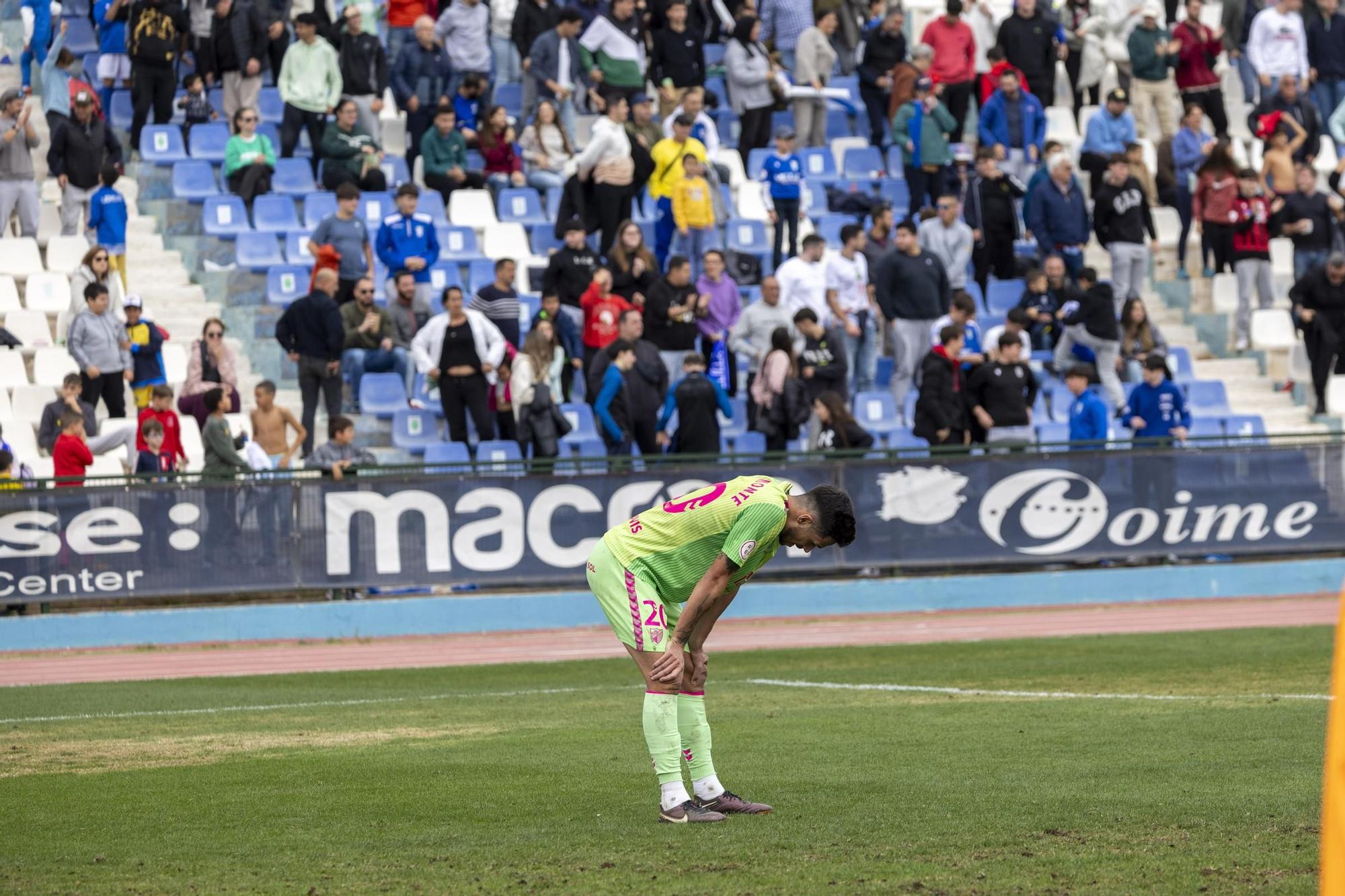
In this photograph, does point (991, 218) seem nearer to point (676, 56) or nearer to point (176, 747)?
point (676, 56)

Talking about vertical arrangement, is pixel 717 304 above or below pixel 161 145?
below

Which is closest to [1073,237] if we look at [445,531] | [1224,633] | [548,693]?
[1224,633]

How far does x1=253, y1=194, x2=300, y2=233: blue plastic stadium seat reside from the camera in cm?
2392

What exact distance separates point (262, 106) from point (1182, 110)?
557 inches

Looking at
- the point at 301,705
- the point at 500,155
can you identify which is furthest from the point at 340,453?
the point at 500,155

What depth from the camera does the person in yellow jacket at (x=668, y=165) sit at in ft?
77.6

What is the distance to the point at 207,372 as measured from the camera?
20828 mm

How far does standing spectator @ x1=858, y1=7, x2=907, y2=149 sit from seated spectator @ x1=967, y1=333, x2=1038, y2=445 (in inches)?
265

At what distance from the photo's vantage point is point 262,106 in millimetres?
25547

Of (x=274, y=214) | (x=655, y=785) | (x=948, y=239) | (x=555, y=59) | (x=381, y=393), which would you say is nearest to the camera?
(x=655, y=785)

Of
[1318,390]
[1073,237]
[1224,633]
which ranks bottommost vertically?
[1224,633]

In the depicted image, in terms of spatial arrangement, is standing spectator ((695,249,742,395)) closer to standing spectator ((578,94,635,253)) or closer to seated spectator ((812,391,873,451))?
standing spectator ((578,94,635,253))

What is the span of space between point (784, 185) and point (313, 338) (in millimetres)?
6541

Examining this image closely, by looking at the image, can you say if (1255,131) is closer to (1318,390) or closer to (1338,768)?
(1318,390)
